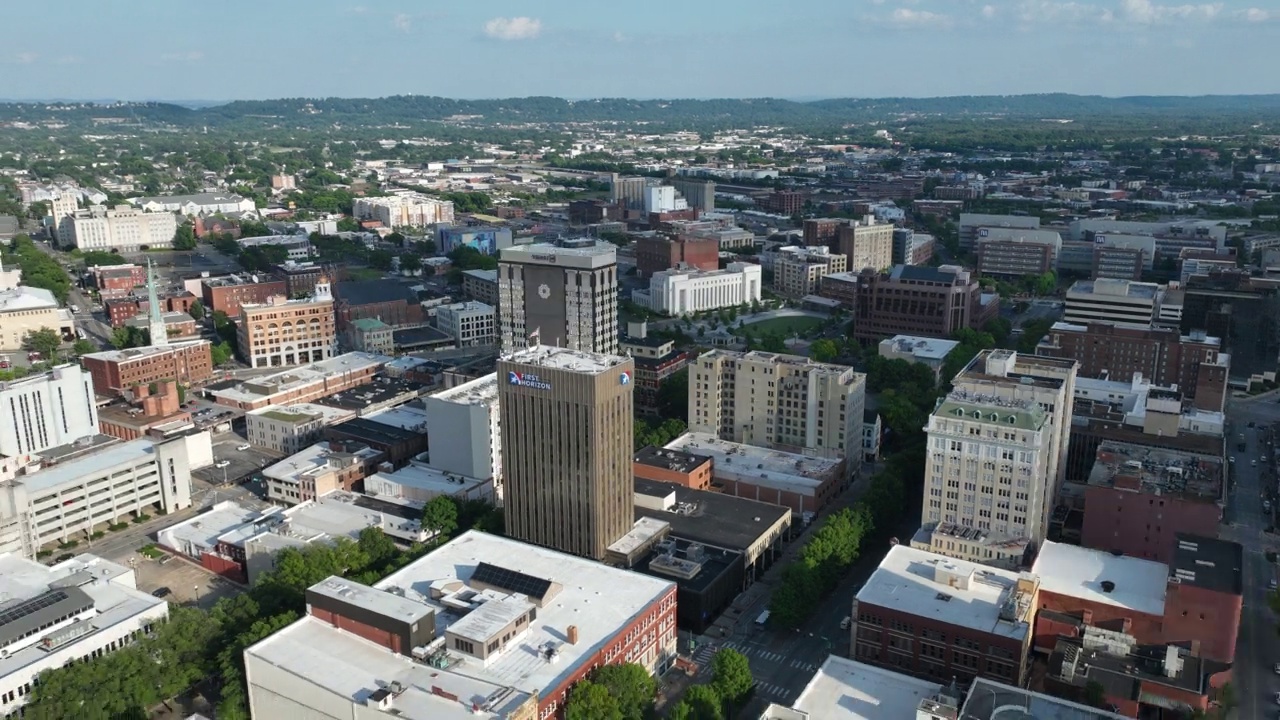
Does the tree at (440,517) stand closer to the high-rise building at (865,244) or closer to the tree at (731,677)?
the tree at (731,677)

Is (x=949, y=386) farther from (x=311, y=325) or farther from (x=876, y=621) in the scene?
(x=311, y=325)

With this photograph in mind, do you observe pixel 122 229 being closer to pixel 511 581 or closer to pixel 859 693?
pixel 511 581

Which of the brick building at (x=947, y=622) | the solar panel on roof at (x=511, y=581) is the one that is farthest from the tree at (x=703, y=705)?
the brick building at (x=947, y=622)

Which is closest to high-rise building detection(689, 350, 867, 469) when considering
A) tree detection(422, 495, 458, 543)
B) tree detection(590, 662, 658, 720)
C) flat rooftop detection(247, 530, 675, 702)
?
tree detection(422, 495, 458, 543)

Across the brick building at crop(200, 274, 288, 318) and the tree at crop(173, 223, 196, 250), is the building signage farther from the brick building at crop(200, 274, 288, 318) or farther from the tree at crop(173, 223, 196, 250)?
the tree at crop(173, 223, 196, 250)

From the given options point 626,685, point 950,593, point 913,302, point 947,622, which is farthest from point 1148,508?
point 913,302

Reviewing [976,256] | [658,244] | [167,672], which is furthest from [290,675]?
[976,256]
